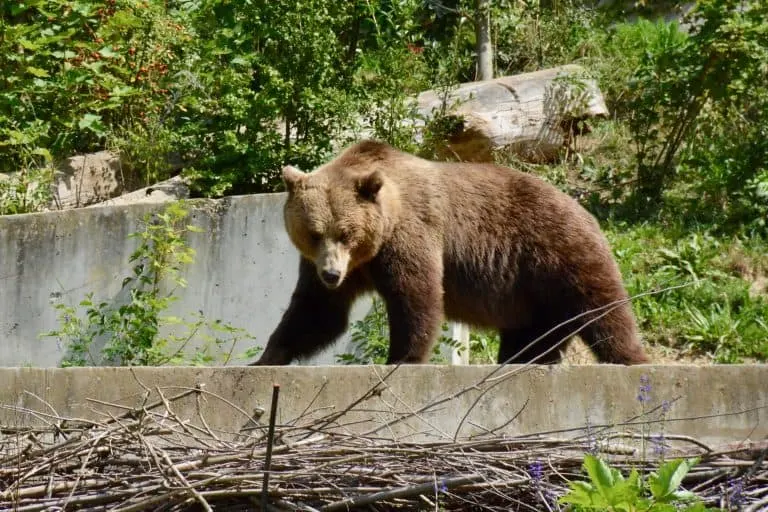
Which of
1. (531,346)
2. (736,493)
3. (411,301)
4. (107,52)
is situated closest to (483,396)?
→ (736,493)

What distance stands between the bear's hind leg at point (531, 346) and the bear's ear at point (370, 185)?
1332mm

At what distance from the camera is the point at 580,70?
39.9 ft

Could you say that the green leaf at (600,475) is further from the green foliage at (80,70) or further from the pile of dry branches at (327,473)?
the green foliage at (80,70)

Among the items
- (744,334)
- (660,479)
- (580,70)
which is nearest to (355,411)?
Answer: (660,479)

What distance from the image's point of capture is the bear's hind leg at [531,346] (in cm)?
694

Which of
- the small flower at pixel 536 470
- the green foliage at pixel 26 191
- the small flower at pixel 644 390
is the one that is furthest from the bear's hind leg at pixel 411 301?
the green foliage at pixel 26 191

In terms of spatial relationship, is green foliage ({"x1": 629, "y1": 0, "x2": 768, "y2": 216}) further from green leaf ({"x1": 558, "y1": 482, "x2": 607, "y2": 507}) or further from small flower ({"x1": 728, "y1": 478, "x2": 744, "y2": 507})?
green leaf ({"x1": 558, "y1": 482, "x2": 607, "y2": 507})

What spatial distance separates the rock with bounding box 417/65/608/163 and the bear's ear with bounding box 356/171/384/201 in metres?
4.61

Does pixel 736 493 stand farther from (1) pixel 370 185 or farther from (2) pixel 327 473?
(1) pixel 370 185

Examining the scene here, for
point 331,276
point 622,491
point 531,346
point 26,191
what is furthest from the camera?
point 26,191

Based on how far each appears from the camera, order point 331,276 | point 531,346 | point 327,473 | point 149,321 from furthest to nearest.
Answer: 1. point 149,321
2. point 531,346
3. point 331,276
4. point 327,473

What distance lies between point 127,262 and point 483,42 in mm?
6083

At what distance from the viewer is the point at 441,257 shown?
6910mm

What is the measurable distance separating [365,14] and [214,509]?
783 cm
